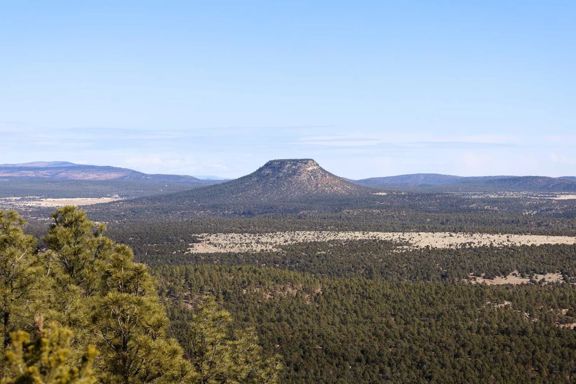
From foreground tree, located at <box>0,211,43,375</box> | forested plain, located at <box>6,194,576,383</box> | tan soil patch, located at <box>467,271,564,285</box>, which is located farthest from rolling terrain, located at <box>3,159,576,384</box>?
foreground tree, located at <box>0,211,43,375</box>

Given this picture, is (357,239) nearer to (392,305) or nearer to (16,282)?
(392,305)

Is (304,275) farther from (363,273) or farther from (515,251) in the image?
(515,251)

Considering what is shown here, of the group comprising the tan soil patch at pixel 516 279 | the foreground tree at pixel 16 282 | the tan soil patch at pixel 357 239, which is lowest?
the tan soil patch at pixel 516 279

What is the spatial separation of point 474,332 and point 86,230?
48985mm

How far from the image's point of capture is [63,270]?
1293 inches

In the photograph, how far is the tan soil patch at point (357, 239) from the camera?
148 m

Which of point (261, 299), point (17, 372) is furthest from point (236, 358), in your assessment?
point (261, 299)

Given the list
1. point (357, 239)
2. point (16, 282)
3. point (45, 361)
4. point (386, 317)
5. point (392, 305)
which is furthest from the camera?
point (357, 239)

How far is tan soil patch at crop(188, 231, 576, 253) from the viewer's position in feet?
485

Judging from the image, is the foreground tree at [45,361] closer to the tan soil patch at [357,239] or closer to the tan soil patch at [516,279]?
the tan soil patch at [516,279]

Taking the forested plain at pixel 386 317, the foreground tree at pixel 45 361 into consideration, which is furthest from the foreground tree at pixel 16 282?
the foreground tree at pixel 45 361

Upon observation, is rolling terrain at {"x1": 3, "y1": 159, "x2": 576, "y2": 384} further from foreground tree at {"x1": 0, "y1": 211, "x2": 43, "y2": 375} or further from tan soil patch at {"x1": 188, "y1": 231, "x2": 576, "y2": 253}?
foreground tree at {"x1": 0, "y1": 211, "x2": 43, "y2": 375}

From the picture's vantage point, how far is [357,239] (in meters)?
159

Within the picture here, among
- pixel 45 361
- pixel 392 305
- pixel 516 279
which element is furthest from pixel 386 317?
pixel 45 361
